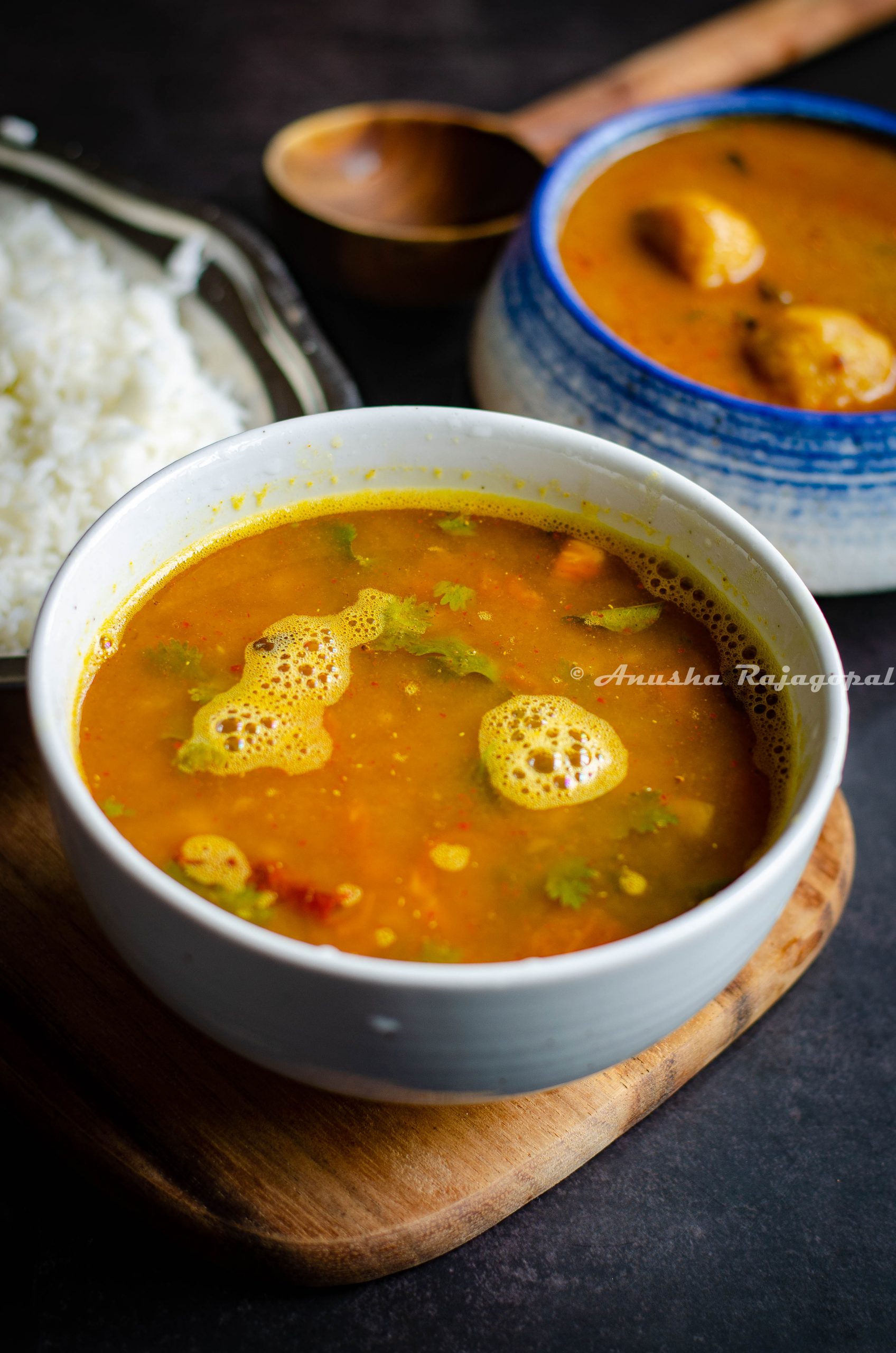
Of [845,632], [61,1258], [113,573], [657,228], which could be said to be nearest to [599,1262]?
[61,1258]

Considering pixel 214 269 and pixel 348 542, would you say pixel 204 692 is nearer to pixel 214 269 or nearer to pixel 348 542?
pixel 348 542

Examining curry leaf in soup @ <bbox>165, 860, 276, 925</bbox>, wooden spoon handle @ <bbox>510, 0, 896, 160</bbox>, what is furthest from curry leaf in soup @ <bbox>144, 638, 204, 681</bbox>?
wooden spoon handle @ <bbox>510, 0, 896, 160</bbox>

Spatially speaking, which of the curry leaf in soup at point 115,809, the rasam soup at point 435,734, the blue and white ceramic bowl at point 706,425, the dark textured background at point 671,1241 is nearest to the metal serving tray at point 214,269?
the blue and white ceramic bowl at point 706,425

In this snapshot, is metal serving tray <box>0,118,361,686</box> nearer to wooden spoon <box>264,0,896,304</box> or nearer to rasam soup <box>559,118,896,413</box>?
wooden spoon <box>264,0,896,304</box>

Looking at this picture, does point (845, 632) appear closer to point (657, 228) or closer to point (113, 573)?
point (657, 228)

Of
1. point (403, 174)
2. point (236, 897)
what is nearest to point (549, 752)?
point (236, 897)

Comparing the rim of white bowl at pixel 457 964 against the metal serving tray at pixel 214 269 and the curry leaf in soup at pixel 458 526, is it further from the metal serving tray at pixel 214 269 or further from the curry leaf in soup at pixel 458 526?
the metal serving tray at pixel 214 269

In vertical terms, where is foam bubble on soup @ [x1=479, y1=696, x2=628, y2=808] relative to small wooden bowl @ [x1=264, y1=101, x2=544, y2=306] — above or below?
below

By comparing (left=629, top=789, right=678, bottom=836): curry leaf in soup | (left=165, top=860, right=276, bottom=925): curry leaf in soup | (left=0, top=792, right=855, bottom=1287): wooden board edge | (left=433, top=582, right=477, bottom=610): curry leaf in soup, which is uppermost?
(left=433, top=582, right=477, bottom=610): curry leaf in soup
